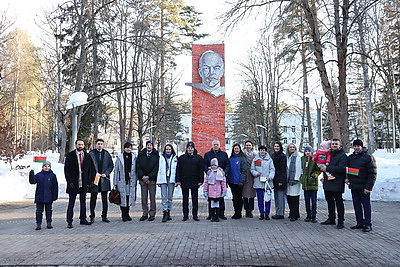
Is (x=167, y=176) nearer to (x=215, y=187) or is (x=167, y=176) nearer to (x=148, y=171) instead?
(x=148, y=171)

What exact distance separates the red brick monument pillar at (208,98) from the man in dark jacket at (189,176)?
265 inches

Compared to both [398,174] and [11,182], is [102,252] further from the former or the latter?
[398,174]

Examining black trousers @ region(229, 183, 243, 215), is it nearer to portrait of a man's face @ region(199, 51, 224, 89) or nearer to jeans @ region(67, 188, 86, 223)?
jeans @ region(67, 188, 86, 223)

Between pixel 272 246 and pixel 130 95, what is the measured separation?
74.5ft

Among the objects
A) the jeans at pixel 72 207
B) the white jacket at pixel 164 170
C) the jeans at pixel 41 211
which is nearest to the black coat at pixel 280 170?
the white jacket at pixel 164 170

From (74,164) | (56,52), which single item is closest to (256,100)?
(56,52)

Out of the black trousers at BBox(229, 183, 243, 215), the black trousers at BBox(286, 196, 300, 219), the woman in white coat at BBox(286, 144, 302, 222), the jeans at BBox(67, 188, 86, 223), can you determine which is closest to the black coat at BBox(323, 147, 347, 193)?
the woman in white coat at BBox(286, 144, 302, 222)

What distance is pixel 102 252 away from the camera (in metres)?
5.81

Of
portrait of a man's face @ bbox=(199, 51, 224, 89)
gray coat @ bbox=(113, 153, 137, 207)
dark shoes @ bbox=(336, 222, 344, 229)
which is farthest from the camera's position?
portrait of a man's face @ bbox=(199, 51, 224, 89)

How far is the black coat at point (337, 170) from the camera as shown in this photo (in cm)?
782

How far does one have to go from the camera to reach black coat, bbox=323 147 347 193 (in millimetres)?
7816

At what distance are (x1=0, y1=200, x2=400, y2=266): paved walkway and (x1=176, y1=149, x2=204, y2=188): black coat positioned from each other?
36.7 inches

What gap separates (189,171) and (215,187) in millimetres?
739

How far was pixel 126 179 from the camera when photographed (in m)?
8.70
